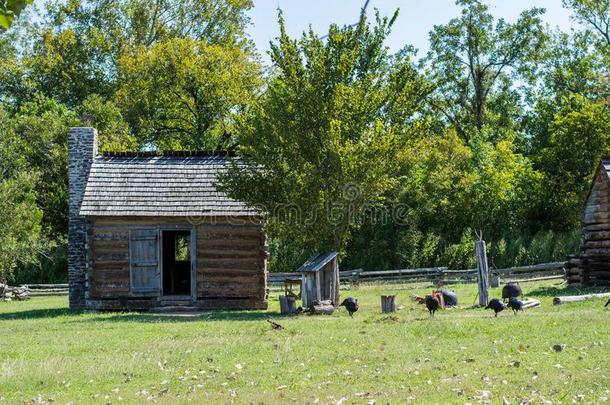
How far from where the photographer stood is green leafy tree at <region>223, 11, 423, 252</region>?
2214cm

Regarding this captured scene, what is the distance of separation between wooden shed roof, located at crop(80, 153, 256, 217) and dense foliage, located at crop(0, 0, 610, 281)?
1.28 meters

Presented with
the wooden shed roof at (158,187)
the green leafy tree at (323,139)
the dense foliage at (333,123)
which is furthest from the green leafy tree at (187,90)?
the green leafy tree at (323,139)

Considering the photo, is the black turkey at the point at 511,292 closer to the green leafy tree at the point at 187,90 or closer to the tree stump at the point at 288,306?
the tree stump at the point at 288,306

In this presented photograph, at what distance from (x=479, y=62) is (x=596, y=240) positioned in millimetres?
29582

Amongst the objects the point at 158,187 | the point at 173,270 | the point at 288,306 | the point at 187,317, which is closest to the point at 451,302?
the point at 288,306

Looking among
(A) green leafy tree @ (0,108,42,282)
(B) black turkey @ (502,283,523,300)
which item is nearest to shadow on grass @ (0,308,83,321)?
(A) green leafy tree @ (0,108,42,282)

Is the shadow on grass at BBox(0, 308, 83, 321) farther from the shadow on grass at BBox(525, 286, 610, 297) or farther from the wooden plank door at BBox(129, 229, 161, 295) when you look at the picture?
the shadow on grass at BBox(525, 286, 610, 297)

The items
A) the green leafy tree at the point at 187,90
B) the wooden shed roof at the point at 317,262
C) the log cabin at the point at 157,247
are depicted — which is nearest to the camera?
the wooden shed roof at the point at 317,262

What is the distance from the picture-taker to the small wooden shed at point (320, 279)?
72.1 feet

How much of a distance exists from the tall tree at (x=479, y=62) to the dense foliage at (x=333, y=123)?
0.12 m

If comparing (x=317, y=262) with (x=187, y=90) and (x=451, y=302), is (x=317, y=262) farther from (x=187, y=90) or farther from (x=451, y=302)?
(x=187, y=90)

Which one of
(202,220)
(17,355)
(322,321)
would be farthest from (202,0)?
(17,355)

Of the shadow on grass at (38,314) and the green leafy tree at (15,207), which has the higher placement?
the green leafy tree at (15,207)

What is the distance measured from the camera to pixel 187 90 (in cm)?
4353
